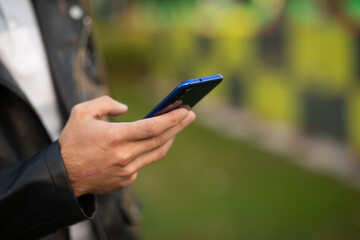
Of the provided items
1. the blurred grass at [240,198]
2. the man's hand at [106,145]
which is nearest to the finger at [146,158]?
the man's hand at [106,145]

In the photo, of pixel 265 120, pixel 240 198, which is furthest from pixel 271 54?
pixel 240 198

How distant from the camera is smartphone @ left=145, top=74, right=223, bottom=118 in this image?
1057 mm

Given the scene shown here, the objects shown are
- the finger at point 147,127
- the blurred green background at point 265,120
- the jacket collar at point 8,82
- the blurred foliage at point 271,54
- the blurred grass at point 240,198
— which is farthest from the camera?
the blurred foliage at point 271,54

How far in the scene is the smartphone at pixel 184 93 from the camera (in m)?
1.06

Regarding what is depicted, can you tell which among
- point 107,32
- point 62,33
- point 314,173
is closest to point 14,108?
point 62,33

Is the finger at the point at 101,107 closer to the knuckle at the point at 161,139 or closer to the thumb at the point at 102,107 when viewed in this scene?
the thumb at the point at 102,107

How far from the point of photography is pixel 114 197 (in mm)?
1524

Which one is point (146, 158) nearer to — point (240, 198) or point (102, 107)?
point (102, 107)

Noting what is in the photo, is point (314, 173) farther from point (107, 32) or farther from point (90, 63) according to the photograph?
point (107, 32)

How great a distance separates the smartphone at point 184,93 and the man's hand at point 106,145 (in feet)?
0.07

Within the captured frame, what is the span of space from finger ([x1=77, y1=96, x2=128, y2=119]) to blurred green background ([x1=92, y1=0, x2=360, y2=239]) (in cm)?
224

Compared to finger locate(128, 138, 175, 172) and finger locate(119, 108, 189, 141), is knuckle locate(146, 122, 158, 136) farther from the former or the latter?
finger locate(128, 138, 175, 172)

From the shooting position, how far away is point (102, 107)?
116cm

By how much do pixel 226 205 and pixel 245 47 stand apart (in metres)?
2.46
